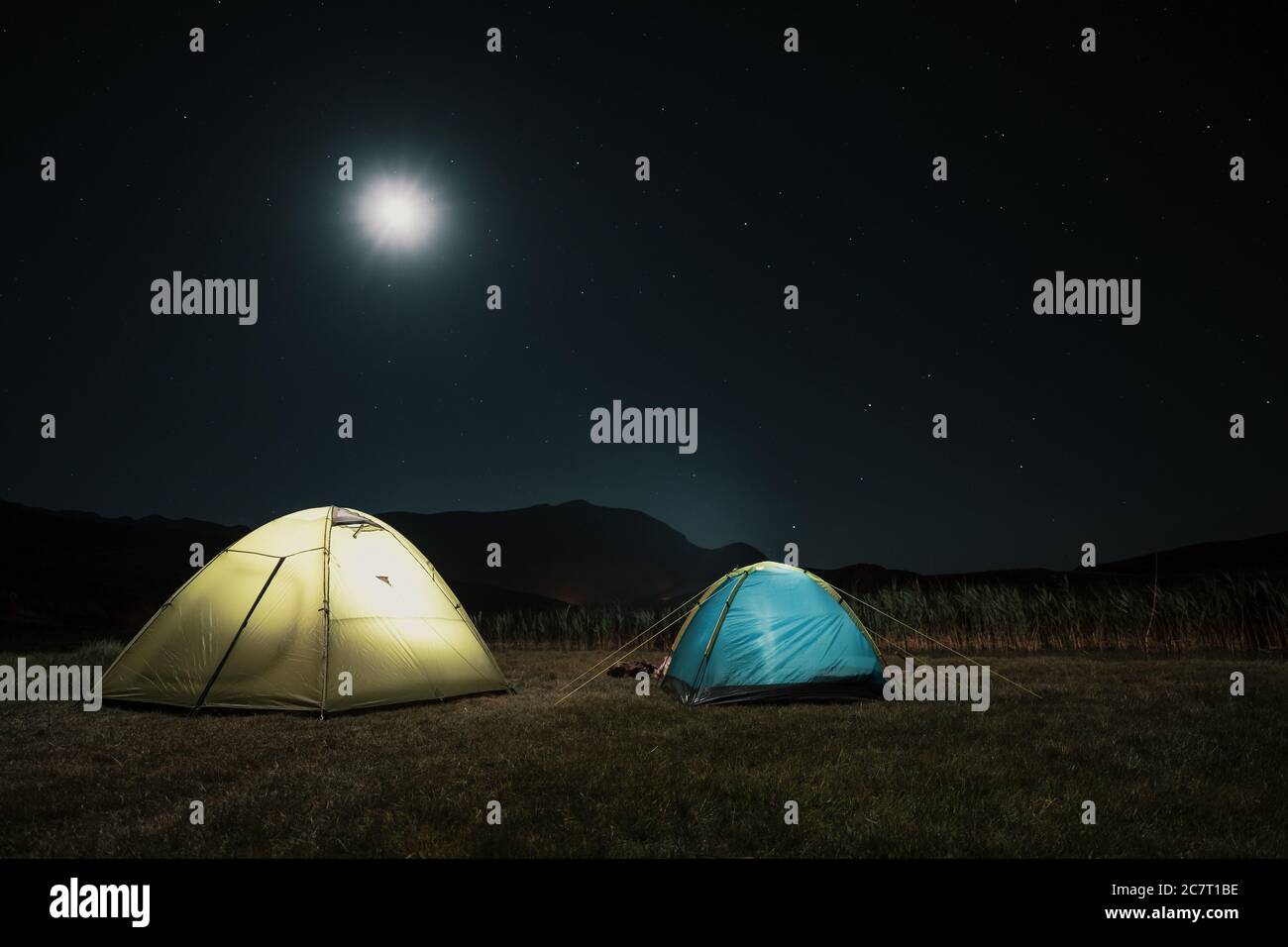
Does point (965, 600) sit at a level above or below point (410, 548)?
below

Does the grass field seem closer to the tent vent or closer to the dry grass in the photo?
the tent vent

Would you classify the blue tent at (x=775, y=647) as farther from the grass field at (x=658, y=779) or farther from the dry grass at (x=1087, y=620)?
the dry grass at (x=1087, y=620)

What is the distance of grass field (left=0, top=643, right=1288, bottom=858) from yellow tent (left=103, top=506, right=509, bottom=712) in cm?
42

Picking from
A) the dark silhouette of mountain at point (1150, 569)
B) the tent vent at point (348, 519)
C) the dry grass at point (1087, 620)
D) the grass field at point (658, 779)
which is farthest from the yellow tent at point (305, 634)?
the dark silhouette of mountain at point (1150, 569)

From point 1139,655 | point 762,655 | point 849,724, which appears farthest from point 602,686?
point 1139,655

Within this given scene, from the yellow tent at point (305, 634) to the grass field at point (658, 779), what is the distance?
0.42 m

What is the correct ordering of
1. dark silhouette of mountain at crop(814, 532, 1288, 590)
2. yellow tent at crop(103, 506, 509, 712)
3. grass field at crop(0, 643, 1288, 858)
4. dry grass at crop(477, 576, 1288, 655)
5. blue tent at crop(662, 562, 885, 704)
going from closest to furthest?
grass field at crop(0, 643, 1288, 858) → yellow tent at crop(103, 506, 509, 712) → blue tent at crop(662, 562, 885, 704) → dry grass at crop(477, 576, 1288, 655) → dark silhouette of mountain at crop(814, 532, 1288, 590)

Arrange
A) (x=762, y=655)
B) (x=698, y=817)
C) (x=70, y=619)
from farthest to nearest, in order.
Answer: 1. (x=70, y=619)
2. (x=762, y=655)
3. (x=698, y=817)

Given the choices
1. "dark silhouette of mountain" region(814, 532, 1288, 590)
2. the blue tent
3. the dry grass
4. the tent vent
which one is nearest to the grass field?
the blue tent

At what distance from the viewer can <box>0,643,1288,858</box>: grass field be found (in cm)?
511

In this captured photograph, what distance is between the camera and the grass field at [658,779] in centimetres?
511

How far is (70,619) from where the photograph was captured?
89.7 feet
